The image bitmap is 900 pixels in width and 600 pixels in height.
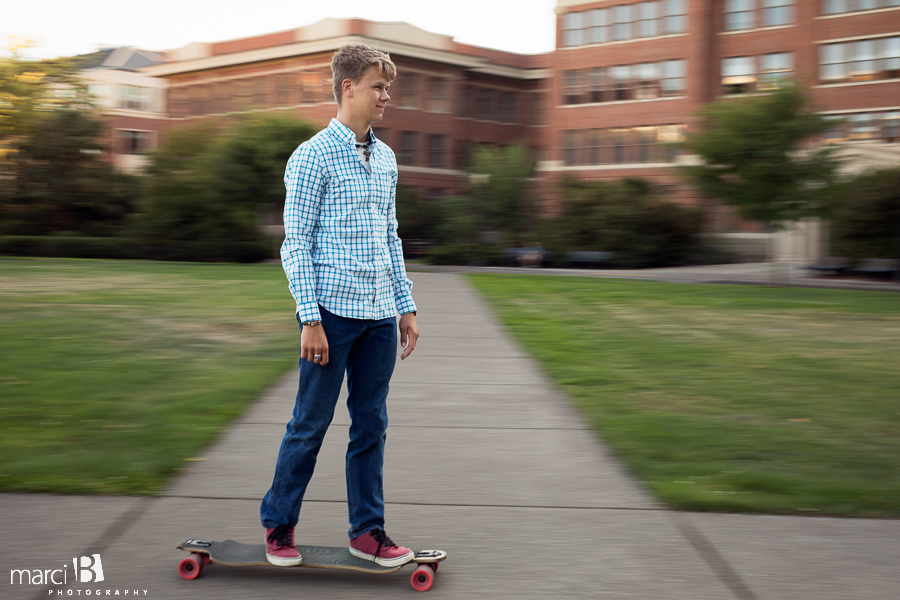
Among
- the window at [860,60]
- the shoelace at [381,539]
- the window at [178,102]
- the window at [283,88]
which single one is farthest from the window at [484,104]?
the shoelace at [381,539]

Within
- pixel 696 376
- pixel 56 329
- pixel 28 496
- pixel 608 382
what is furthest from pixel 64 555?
pixel 56 329

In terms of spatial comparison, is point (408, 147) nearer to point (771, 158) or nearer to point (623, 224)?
point (623, 224)

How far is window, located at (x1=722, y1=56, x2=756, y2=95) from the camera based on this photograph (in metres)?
41.2

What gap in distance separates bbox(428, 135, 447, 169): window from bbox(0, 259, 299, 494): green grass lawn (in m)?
38.2

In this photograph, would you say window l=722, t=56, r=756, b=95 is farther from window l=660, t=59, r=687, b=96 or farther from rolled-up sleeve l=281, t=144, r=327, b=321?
rolled-up sleeve l=281, t=144, r=327, b=321

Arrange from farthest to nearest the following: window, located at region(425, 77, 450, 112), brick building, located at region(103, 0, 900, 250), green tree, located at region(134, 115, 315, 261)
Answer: window, located at region(425, 77, 450, 112) < brick building, located at region(103, 0, 900, 250) < green tree, located at region(134, 115, 315, 261)

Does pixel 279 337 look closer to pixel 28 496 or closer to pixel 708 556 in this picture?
pixel 28 496

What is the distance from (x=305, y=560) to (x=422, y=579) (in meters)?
0.47

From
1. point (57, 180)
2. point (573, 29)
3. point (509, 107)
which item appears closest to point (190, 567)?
point (57, 180)

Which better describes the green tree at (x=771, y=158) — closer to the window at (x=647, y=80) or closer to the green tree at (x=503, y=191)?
the green tree at (x=503, y=191)

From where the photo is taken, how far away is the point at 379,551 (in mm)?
3174

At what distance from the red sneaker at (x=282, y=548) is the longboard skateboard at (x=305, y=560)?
0.10 ft

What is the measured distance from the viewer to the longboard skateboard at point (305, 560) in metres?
3.12

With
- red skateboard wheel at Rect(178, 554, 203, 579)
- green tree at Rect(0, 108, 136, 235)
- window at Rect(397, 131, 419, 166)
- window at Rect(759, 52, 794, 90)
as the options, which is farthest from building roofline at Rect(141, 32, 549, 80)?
red skateboard wheel at Rect(178, 554, 203, 579)
